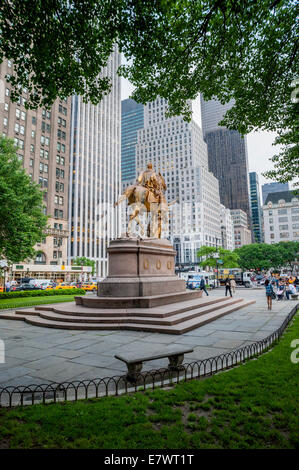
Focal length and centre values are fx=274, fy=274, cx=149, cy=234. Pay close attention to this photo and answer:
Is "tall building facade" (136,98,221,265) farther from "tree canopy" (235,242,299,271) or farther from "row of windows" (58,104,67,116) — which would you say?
"row of windows" (58,104,67,116)

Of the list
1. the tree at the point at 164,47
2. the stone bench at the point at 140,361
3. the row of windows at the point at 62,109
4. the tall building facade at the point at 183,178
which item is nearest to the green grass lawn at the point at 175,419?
the stone bench at the point at 140,361

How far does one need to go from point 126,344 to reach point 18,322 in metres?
7.66

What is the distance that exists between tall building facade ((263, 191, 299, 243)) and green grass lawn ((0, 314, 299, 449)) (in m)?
123

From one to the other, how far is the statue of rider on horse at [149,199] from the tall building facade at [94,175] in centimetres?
8252

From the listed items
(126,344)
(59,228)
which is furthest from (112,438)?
(59,228)

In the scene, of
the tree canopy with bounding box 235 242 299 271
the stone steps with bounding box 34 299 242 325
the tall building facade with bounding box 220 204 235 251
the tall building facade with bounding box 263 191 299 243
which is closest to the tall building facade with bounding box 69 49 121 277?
the tree canopy with bounding box 235 242 299 271

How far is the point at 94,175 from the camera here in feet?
350

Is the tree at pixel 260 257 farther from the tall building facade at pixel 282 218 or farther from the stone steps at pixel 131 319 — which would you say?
the stone steps at pixel 131 319

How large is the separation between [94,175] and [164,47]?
102m

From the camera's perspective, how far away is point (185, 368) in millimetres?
6215

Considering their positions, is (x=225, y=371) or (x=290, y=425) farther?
(x=225, y=371)

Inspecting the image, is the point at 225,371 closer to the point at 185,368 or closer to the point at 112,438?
the point at 185,368

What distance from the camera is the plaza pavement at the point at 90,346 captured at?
6.06 meters

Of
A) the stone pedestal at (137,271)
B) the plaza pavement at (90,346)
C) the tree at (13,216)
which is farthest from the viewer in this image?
the tree at (13,216)
